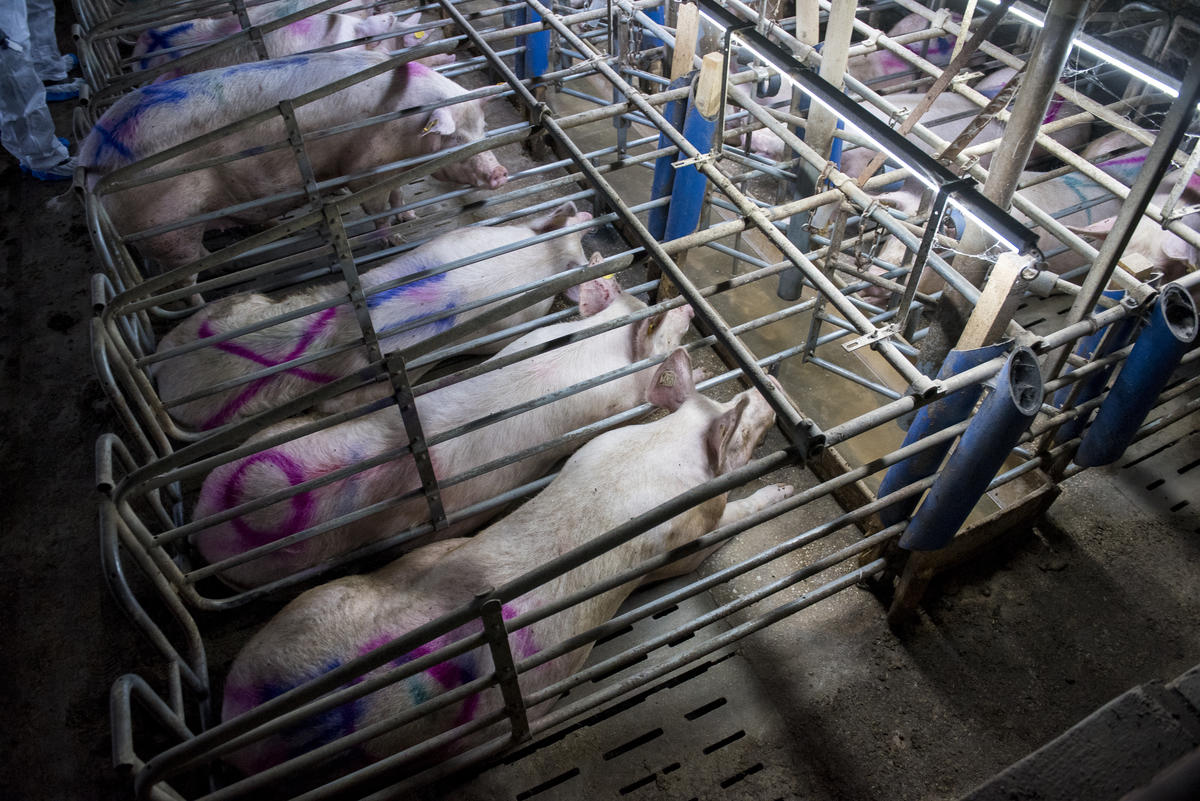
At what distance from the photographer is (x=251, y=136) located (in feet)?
15.5

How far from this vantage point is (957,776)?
2898mm

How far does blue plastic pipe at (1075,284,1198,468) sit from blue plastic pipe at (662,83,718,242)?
2073mm

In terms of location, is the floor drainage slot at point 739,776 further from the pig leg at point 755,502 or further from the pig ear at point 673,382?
the pig ear at point 673,382

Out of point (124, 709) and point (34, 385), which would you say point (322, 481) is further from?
point (34, 385)

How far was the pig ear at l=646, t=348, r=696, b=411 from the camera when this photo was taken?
3391 mm

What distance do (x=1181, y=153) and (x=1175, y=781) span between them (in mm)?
3807

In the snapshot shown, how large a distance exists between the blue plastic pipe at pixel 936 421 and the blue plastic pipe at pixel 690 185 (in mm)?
1766

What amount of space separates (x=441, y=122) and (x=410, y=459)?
7.83ft

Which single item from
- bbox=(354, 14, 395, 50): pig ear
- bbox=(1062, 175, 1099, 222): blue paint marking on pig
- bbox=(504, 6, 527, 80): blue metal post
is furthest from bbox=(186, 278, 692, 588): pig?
bbox=(354, 14, 395, 50): pig ear

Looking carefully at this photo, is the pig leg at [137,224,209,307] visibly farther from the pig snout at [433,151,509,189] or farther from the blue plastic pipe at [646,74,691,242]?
the blue plastic pipe at [646,74,691,242]

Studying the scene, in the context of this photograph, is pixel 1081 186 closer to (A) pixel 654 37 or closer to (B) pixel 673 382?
(A) pixel 654 37

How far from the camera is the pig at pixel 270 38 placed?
583cm

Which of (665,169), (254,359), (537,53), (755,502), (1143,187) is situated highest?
(1143,187)

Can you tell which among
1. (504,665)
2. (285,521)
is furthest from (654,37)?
(504,665)
